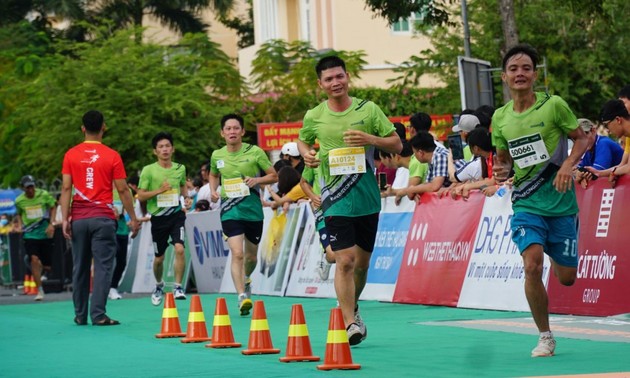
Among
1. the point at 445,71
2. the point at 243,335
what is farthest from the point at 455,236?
the point at 445,71

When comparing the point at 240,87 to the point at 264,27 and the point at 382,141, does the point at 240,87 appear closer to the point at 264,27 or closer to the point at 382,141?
the point at 264,27

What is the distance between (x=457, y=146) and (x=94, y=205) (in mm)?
4733

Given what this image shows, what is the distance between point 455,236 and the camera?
16.1 meters

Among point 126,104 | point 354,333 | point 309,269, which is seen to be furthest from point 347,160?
point 126,104

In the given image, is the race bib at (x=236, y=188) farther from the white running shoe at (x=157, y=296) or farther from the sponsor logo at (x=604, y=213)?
the sponsor logo at (x=604, y=213)

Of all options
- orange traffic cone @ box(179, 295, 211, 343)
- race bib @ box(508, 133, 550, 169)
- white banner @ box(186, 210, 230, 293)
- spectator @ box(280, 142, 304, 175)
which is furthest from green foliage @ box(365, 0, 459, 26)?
race bib @ box(508, 133, 550, 169)

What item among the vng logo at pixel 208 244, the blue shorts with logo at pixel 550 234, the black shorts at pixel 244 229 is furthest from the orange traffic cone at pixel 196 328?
the vng logo at pixel 208 244

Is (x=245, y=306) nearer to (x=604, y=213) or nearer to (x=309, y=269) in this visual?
(x=309, y=269)

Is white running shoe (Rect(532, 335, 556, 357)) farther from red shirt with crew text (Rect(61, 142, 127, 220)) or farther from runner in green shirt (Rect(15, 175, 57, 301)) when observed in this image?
runner in green shirt (Rect(15, 175, 57, 301))

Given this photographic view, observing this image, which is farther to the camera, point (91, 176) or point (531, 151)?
point (91, 176)

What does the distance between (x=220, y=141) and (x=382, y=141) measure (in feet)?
98.1

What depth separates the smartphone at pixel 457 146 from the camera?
703 inches

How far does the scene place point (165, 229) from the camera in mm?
20312

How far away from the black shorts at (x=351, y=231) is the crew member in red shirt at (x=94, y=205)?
182 inches
